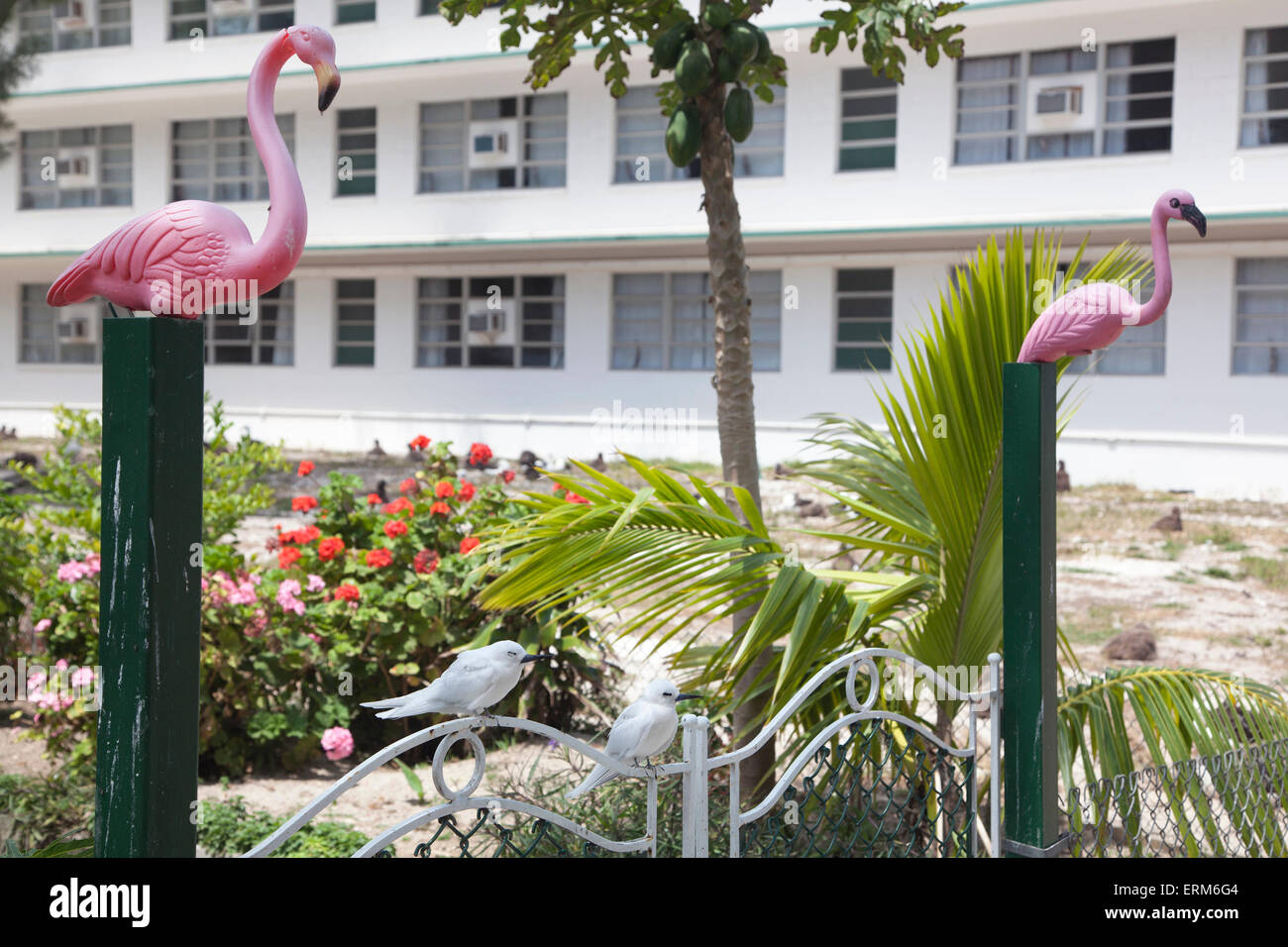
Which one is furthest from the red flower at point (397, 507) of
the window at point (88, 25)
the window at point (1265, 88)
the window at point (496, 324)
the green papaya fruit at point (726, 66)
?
the window at point (88, 25)

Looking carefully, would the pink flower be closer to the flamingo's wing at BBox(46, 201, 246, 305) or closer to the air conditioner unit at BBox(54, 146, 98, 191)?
the flamingo's wing at BBox(46, 201, 246, 305)

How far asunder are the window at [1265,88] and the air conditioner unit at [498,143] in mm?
9940

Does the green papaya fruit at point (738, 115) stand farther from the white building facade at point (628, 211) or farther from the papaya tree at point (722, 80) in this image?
the white building facade at point (628, 211)

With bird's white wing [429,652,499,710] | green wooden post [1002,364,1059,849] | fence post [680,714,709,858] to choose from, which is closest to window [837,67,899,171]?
green wooden post [1002,364,1059,849]

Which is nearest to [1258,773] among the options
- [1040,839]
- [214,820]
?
[1040,839]

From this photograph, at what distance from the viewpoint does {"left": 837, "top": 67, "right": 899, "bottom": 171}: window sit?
16.2 meters

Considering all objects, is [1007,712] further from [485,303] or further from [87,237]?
[87,237]

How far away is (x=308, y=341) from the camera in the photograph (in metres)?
19.4

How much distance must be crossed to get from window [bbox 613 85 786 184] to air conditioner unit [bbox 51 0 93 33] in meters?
10.3

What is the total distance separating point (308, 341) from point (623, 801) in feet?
53.6

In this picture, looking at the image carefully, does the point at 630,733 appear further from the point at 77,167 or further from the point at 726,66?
the point at 77,167

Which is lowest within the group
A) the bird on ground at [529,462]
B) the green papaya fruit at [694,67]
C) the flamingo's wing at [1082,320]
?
the bird on ground at [529,462]

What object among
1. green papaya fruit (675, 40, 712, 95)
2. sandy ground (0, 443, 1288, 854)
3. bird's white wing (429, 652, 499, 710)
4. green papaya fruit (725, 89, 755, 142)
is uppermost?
green papaya fruit (675, 40, 712, 95)

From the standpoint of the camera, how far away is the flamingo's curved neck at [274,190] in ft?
6.80
